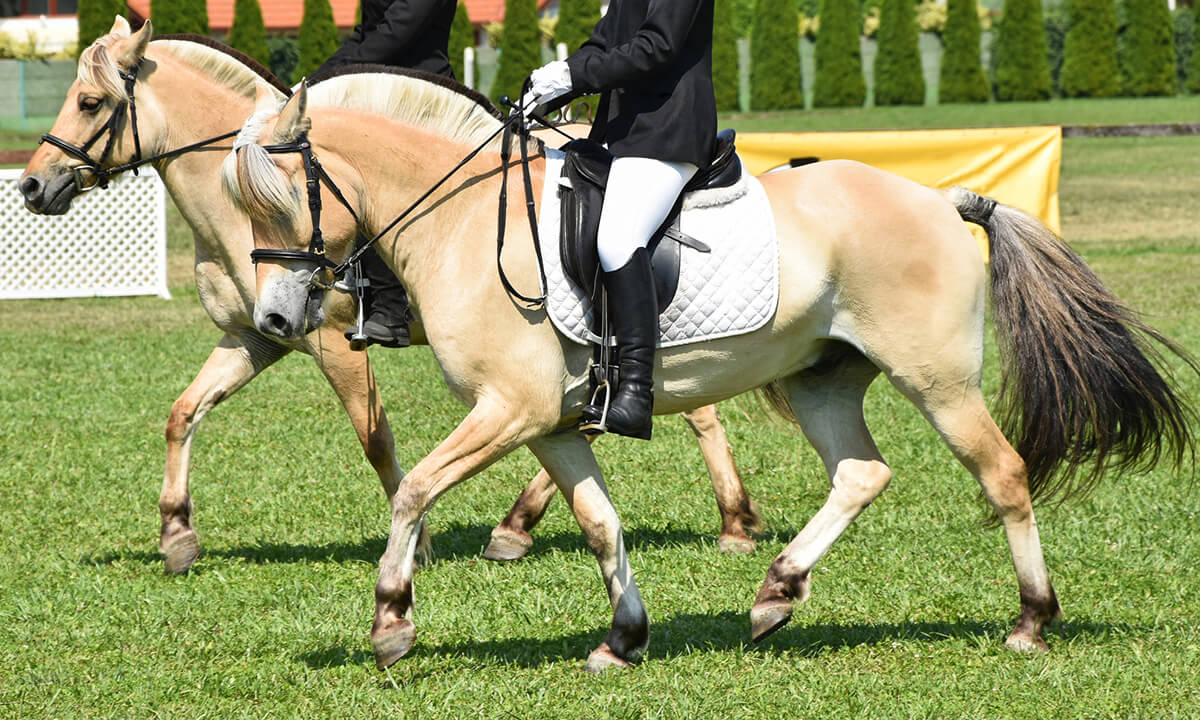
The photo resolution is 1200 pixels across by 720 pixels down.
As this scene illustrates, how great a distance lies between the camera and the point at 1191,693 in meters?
4.38

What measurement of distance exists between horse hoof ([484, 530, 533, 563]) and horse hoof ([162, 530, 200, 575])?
4.23 ft

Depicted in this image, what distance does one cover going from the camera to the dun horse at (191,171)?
5969mm

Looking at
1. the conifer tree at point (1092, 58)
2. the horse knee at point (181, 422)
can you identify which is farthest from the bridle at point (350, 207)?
the conifer tree at point (1092, 58)

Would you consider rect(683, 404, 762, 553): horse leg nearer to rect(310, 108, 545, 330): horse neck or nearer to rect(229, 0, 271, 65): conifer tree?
rect(310, 108, 545, 330): horse neck

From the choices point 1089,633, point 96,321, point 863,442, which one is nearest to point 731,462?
point 863,442

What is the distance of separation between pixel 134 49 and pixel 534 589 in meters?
2.83

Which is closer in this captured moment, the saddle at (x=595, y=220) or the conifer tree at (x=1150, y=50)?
the saddle at (x=595, y=220)

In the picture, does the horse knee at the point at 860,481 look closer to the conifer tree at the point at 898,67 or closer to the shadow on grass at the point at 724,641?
the shadow on grass at the point at 724,641

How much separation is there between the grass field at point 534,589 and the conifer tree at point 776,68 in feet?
100

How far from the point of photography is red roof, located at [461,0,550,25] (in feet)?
157

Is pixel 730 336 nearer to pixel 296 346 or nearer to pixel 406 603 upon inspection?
pixel 406 603

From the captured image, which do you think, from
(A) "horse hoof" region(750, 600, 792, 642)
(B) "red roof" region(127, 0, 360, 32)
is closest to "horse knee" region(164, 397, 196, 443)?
(A) "horse hoof" region(750, 600, 792, 642)

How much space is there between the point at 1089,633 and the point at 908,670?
80cm

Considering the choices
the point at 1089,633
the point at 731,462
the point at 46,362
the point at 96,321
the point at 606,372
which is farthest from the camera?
the point at 96,321
